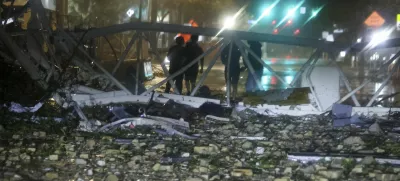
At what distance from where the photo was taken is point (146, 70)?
1839cm

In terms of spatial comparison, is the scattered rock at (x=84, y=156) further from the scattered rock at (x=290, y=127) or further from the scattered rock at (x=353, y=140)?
the scattered rock at (x=353, y=140)

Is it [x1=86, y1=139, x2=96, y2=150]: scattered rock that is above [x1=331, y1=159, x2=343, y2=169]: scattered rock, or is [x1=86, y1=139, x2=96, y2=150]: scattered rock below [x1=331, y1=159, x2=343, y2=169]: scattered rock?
above

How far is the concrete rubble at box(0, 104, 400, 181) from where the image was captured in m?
5.90

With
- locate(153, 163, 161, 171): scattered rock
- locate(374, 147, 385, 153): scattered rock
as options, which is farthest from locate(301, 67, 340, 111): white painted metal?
locate(153, 163, 161, 171): scattered rock

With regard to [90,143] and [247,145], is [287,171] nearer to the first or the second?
[247,145]

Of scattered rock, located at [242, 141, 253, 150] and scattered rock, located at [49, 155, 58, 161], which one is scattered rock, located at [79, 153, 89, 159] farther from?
scattered rock, located at [242, 141, 253, 150]

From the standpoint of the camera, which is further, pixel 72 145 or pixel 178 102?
pixel 178 102

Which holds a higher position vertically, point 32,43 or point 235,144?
point 32,43

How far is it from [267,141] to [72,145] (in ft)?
9.44

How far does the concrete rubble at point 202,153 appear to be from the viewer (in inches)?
232

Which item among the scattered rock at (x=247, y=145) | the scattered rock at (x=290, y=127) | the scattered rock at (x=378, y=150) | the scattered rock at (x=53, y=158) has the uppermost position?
the scattered rock at (x=290, y=127)

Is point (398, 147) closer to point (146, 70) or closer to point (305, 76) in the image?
point (305, 76)

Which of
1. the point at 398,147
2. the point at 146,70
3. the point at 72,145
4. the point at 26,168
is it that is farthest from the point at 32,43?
the point at 146,70

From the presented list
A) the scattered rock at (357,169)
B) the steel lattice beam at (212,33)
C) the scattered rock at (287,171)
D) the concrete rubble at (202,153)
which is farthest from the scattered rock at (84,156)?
the steel lattice beam at (212,33)
